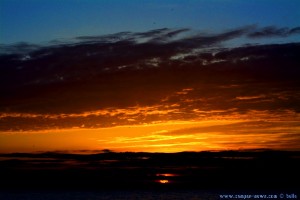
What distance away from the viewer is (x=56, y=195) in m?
60.7

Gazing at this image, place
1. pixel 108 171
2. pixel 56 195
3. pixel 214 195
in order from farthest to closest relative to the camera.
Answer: pixel 108 171 → pixel 56 195 → pixel 214 195

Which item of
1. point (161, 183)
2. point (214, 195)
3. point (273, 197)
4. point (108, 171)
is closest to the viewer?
point (273, 197)

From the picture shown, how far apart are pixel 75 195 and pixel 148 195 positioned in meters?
9.42

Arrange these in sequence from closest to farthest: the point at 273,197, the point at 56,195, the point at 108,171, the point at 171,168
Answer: the point at 273,197
the point at 56,195
the point at 171,168
the point at 108,171

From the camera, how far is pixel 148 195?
58938mm

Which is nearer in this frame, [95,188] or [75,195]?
[75,195]

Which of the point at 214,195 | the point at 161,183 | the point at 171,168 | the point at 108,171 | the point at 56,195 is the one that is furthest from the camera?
the point at 108,171

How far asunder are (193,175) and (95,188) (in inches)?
546

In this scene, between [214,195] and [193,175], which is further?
[193,175]

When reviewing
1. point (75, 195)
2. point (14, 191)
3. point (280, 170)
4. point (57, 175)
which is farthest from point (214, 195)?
point (57, 175)

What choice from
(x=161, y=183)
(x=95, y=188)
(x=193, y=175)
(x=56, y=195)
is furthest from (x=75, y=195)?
(x=193, y=175)

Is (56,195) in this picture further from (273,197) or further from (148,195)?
(273,197)

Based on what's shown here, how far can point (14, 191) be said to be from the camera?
217 ft

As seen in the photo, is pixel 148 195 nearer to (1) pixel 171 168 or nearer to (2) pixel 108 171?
(1) pixel 171 168
